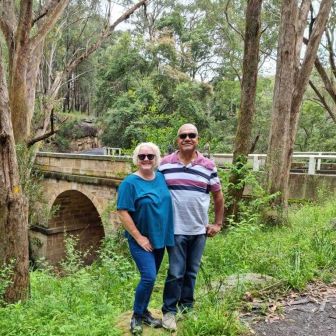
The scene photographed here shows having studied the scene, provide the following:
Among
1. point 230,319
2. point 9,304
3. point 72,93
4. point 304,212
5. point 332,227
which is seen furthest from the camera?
point 72,93

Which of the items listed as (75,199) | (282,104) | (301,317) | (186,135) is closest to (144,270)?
(186,135)

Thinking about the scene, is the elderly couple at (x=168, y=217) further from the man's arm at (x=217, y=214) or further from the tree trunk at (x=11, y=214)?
the tree trunk at (x=11, y=214)

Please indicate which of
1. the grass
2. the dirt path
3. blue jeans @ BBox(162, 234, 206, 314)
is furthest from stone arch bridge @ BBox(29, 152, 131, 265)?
blue jeans @ BBox(162, 234, 206, 314)

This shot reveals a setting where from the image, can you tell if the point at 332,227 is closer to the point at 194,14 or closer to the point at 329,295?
the point at 329,295

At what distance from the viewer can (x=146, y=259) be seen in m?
2.54

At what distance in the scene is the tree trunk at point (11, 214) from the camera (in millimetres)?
3693

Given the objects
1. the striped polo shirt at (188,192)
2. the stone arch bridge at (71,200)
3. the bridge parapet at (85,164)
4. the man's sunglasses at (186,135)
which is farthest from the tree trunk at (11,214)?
the stone arch bridge at (71,200)

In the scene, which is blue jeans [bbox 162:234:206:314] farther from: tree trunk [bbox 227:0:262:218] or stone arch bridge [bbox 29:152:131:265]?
stone arch bridge [bbox 29:152:131:265]

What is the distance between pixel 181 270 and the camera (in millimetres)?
2705

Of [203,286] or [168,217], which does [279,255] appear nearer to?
[203,286]

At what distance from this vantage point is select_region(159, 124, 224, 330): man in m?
2.68

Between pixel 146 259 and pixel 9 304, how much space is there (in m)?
1.84

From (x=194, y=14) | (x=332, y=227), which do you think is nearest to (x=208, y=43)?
(x=194, y=14)

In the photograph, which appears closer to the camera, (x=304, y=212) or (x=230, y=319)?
(x=230, y=319)
